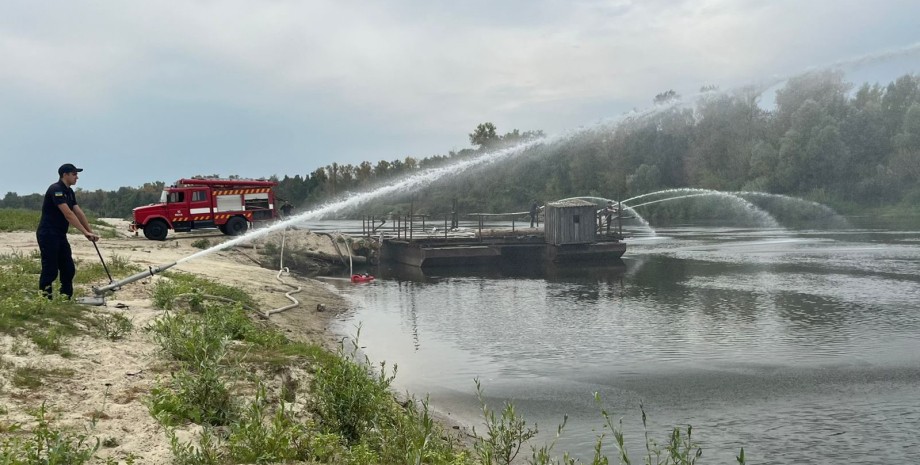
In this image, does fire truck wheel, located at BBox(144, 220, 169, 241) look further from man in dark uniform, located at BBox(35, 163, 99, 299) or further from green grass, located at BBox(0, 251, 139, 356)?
man in dark uniform, located at BBox(35, 163, 99, 299)

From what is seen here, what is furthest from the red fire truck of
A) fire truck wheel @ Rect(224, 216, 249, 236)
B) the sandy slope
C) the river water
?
the sandy slope

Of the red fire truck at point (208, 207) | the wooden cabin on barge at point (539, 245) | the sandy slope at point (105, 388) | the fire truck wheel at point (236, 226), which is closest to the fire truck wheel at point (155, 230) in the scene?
the red fire truck at point (208, 207)

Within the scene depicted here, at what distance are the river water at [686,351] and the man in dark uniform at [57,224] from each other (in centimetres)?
653

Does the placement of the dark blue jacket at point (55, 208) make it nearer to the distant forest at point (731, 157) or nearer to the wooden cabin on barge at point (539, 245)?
the wooden cabin on barge at point (539, 245)

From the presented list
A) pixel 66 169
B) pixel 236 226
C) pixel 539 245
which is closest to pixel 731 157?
pixel 539 245

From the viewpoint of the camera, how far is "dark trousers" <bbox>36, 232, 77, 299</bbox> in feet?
39.3

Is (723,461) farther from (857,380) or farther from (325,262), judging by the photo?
(325,262)

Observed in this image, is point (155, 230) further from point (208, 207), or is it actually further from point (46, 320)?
point (46, 320)

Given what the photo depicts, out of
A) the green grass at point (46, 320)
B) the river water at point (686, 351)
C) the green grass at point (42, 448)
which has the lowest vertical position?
the river water at point (686, 351)

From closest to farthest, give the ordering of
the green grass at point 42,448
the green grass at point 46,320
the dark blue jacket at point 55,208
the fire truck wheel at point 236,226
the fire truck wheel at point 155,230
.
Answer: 1. the green grass at point 42,448
2. the green grass at point 46,320
3. the dark blue jacket at point 55,208
4. the fire truck wheel at point 155,230
5. the fire truck wheel at point 236,226

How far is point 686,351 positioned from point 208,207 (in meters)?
27.9

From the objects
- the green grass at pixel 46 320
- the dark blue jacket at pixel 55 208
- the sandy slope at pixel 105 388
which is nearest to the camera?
the sandy slope at pixel 105 388

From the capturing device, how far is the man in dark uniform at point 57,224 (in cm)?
1187

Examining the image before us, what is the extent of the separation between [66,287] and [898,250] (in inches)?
1760
